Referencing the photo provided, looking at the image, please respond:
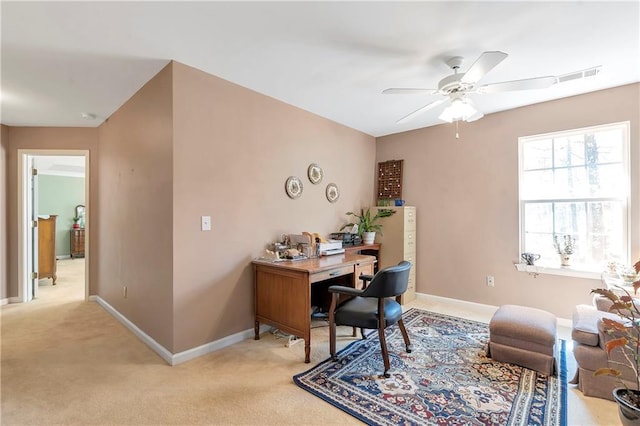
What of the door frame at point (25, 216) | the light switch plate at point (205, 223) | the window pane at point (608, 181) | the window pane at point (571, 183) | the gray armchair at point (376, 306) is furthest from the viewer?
the door frame at point (25, 216)

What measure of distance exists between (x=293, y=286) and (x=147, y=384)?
3.98 ft

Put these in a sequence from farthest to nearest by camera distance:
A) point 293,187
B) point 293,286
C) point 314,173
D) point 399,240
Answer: point 399,240 → point 314,173 → point 293,187 → point 293,286

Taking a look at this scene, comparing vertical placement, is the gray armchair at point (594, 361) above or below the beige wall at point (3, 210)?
below

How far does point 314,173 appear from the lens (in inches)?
143

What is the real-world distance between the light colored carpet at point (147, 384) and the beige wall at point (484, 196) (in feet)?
5.36

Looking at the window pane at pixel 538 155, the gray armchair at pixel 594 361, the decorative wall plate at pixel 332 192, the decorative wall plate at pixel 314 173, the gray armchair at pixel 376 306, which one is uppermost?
the window pane at pixel 538 155

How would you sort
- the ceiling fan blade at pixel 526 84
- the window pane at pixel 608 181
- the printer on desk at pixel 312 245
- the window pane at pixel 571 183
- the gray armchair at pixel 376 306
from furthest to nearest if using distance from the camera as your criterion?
the window pane at pixel 571 183 < the printer on desk at pixel 312 245 < the window pane at pixel 608 181 < the gray armchair at pixel 376 306 < the ceiling fan blade at pixel 526 84

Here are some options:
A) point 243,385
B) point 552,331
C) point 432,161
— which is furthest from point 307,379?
point 432,161

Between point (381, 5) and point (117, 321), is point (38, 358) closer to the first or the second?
point (117, 321)

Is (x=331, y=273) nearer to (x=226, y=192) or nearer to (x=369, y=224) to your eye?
(x=226, y=192)

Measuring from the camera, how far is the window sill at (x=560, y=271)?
9.87 feet

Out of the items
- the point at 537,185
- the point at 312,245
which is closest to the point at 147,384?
the point at 312,245

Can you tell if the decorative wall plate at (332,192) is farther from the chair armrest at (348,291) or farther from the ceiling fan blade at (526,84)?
the ceiling fan blade at (526,84)

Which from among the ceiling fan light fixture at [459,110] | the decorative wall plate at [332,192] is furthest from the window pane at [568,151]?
the decorative wall plate at [332,192]
